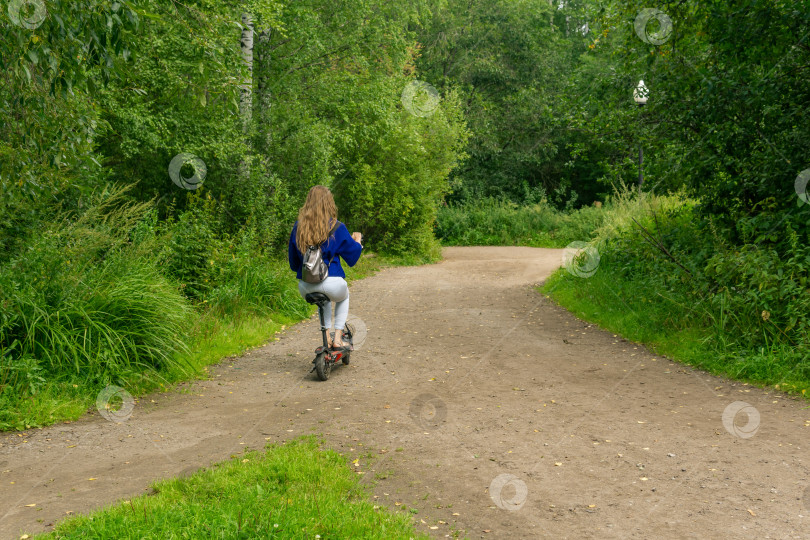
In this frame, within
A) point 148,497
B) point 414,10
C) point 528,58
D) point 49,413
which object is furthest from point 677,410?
point 528,58

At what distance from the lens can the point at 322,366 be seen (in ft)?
23.6

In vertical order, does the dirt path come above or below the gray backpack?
below

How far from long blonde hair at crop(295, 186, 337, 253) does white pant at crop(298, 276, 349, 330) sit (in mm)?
388

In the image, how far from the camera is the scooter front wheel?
7.20m

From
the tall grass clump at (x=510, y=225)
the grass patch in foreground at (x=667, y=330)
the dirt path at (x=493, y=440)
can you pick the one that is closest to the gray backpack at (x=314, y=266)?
the dirt path at (x=493, y=440)

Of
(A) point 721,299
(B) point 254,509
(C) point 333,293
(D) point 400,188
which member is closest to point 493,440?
(B) point 254,509

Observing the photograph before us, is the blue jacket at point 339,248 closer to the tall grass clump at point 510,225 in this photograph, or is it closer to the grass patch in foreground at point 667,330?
the grass patch in foreground at point 667,330

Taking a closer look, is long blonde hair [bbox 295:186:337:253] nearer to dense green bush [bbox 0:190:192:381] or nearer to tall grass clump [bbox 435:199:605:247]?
dense green bush [bbox 0:190:192:381]

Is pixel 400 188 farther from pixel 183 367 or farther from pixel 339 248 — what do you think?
pixel 183 367

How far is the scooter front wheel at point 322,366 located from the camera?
7.20 metres

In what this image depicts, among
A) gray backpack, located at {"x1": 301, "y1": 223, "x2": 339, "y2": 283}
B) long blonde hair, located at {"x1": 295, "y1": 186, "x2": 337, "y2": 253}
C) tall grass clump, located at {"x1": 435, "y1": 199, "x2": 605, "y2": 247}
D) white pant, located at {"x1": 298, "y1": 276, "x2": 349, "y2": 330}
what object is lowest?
tall grass clump, located at {"x1": 435, "y1": 199, "x2": 605, "y2": 247}

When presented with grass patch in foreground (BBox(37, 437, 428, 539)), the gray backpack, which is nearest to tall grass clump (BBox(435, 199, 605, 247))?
the gray backpack

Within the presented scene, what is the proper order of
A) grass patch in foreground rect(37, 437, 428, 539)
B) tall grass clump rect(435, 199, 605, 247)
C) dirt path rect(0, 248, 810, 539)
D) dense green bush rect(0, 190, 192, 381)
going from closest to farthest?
1. grass patch in foreground rect(37, 437, 428, 539)
2. dirt path rect(0, 248, 810, 539)
3. dense green bush rect(0, 190, 192, 381)
4. tall grass clump rect(435, 199, 605, 247)

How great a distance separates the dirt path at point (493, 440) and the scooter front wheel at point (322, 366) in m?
0.19
